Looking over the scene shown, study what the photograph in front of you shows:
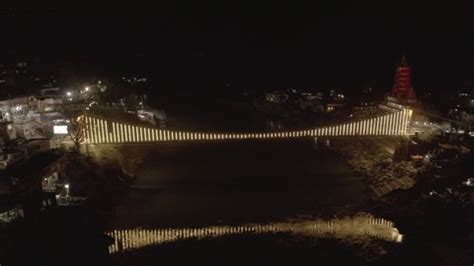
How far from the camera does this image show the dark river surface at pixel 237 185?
2181 cm

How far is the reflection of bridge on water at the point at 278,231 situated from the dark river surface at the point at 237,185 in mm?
608

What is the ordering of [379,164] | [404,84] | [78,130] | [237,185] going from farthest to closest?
[404,84]
[379,164]
[237,185]
[78,130]

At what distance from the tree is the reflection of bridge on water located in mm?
7021

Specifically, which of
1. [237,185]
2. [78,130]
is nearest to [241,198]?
[237,185]

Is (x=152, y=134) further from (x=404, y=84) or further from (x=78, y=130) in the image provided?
(x=404, y=84)

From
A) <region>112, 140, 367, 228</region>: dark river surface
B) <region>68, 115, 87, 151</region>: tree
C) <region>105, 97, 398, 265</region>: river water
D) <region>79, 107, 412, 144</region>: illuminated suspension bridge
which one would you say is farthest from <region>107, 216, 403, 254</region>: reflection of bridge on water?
<region>68, 115, 87, 151</region>: tree

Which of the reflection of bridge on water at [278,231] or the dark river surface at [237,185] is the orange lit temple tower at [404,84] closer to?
the dark river surface at [237,185]

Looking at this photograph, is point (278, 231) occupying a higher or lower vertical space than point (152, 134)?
lower

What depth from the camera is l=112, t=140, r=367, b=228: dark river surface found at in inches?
859

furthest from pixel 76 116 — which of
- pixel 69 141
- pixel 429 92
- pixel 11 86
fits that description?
pixel 429 92

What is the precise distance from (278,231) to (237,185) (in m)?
5.50

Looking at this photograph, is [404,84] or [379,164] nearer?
[379,164]

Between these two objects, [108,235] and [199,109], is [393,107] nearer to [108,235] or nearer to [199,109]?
[108,235]

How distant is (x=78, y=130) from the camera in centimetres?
2369
